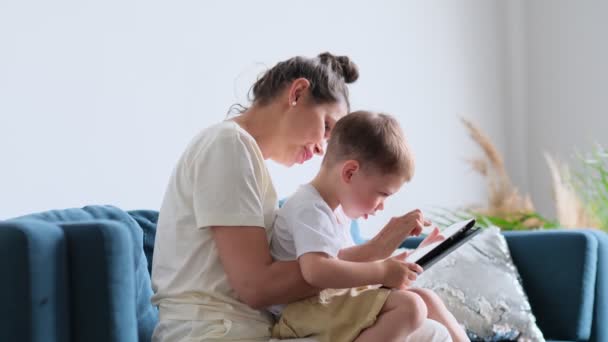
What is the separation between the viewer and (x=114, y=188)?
259 centimetres

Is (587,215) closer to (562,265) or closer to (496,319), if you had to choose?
(562,265)

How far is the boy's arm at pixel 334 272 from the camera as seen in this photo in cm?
171

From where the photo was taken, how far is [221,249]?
1.74m

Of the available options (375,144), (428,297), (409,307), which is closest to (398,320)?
(409,307)

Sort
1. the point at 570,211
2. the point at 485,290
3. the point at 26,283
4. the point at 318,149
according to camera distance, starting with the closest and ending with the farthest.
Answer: the point at 26,283 → the point at 318,149 → the point at 485,290 → the point at 570,211

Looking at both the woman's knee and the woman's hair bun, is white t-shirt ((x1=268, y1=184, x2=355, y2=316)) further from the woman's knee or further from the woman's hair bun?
the woman's hair bun

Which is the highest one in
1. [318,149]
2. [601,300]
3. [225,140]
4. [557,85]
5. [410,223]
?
[225,140]

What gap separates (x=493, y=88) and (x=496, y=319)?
8.68 feet

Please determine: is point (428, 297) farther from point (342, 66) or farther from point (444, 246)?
point (342, 66)

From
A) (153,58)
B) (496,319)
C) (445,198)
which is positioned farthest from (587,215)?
(153,58)

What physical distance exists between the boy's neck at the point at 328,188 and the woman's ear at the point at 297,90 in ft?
0.61

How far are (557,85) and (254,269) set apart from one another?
3698 millimetres

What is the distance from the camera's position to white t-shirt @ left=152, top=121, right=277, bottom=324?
1.74 metres

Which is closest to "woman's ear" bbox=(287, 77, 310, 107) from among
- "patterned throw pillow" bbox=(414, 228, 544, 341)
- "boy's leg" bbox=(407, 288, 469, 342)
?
"boy's leg" bbox=(407, 288, 469, 342)
